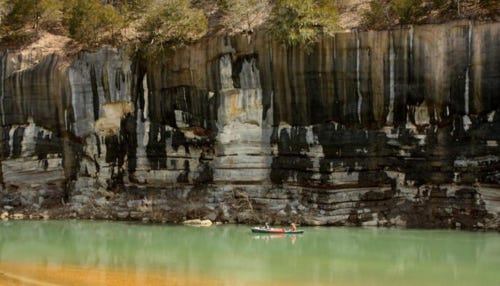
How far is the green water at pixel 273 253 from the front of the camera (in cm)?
1772

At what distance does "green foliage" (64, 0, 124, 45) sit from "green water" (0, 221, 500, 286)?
10547 mm

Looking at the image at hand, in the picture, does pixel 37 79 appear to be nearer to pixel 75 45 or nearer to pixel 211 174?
pixel 75 45

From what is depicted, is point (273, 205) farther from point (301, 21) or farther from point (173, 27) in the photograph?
point (173, 27)

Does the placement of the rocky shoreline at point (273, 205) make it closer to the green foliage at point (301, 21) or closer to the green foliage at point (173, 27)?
the green foliage at point (301, 21)

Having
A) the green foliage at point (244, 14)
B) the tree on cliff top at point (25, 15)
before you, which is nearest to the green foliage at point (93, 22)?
the tree on cliff top at point (25, 15)

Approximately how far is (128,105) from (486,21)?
1649cm

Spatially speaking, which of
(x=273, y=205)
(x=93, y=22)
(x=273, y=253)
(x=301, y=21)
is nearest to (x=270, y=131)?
(x=273, y=205)

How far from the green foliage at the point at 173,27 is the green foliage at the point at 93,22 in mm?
2639

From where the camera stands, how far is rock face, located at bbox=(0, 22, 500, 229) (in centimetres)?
2658

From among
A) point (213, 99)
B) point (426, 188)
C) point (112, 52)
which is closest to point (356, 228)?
point (426, 188)

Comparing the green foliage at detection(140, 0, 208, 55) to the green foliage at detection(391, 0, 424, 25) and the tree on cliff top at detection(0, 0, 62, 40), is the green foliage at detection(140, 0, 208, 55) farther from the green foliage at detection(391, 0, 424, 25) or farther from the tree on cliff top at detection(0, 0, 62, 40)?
the green foliage at detection(391, 0, 424, 25)

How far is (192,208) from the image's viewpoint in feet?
99.1

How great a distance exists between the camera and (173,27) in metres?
31.8

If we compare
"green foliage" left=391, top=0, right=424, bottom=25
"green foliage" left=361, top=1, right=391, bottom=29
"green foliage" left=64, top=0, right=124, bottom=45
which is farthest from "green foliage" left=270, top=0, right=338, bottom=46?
"green foliage" left=64, top=0, right=124, bottom=45
